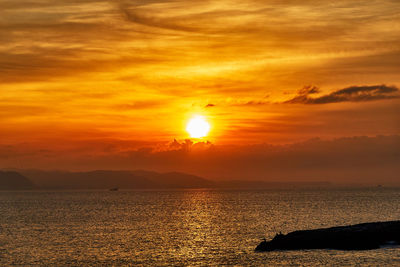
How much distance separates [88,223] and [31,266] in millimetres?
69419

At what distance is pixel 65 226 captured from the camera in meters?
132

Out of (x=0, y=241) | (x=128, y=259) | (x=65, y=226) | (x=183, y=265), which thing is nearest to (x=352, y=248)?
(x=183, y=265)

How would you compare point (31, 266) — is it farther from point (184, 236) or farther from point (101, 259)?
point (184, 236)

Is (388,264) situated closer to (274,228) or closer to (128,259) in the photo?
(128,259)

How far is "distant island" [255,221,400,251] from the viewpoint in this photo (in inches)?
3196

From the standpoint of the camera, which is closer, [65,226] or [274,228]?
[274,228]

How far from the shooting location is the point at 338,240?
82.8m

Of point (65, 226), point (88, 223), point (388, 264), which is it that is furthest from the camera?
point (88, 223)

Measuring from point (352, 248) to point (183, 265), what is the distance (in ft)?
86.0

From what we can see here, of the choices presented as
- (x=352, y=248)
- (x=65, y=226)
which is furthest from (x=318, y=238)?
(x=65, y=226)

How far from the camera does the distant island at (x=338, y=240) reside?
81188 millimetres

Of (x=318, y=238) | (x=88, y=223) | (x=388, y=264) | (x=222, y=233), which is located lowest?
(x=388, y=264)

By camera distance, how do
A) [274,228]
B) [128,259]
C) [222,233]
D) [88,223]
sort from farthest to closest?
[88,223] < [274,228] < [222,233] < [128,259]

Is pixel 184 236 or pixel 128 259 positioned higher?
pixel 184 236
